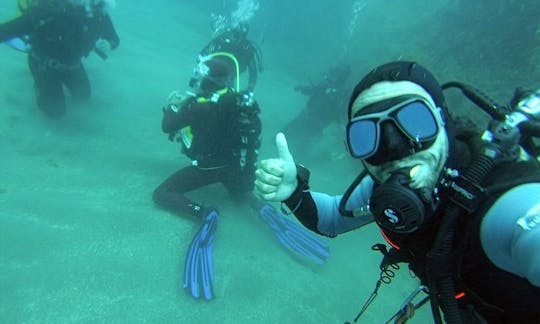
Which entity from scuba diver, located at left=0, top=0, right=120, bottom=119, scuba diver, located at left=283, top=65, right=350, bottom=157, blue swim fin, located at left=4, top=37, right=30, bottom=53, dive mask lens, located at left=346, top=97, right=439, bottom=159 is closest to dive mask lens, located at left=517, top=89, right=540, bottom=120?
dive mask lens, located at left=346, top=97, right=439, bottom=159

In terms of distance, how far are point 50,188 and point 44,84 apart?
8.93 ft

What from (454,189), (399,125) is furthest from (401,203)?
(399,125)

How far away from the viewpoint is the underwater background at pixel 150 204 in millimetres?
3955

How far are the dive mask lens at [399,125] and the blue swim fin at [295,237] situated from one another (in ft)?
12.1

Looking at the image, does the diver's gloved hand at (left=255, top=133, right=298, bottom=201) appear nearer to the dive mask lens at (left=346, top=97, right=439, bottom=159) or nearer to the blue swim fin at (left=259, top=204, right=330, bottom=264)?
the dive mask lens at (left=346, top=97, right=439, bottom=159)

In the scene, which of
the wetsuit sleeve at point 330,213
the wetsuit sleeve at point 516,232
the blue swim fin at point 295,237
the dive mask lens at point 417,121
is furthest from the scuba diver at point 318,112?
the wetsuit sleeve at point 516,232

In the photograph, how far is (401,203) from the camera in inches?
66.2

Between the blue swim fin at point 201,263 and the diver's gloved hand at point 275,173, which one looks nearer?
the diver's gloved hand at point 275,173

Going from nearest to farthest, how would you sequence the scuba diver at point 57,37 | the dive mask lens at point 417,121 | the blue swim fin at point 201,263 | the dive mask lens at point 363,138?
1. the dive mask lens at point 417,121
2. the dive mask lens at point 363,138
3. the blue swim fin at point 201,263
4. the scuba diver at point 57,37

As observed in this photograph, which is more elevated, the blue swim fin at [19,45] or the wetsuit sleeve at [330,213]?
the wetsuit sleeve at [330,213]

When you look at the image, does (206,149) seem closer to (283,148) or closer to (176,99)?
(176,99)

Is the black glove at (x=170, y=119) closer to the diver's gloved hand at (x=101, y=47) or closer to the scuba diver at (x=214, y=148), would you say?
→ the scuba diver at (x=214, y=148)

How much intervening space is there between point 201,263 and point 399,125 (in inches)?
131

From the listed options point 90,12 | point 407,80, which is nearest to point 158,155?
point 90,12
